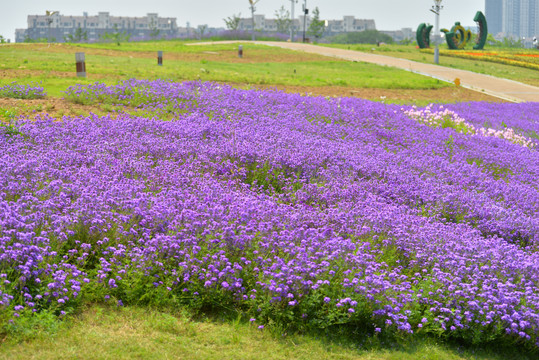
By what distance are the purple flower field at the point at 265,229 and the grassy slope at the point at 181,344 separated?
0.17 meters

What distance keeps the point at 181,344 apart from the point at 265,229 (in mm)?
1618

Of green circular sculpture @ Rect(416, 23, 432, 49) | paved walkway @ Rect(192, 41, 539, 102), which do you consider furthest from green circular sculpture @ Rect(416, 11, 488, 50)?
paved walkway @ Rect(192, 41, 539, 102)

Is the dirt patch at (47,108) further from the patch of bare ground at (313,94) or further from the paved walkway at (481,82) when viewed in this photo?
the paved walkway at (481,82)

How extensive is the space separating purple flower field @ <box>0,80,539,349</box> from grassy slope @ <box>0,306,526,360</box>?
17cm

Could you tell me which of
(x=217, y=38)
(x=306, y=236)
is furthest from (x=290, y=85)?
(x=217, y=38)

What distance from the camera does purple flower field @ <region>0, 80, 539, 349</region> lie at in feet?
16.8

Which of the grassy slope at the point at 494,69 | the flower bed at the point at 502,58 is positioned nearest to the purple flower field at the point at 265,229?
the grassy slope at the point at 494,69

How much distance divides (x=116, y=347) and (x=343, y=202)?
3.75m

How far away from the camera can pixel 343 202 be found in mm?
7398

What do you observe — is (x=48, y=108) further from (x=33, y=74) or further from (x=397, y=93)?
(x=397, y=93)

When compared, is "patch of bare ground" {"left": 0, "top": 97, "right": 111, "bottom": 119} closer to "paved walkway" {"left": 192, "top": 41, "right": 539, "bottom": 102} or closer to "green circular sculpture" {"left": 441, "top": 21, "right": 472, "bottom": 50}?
"paved walkway" {"left": 192, "top": 41, "right": 539, "bottom": 102}

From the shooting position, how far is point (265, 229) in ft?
19.3

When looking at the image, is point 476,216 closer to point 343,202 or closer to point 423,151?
point 343,202

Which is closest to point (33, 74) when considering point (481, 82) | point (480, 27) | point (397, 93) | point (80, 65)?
point (80, 65)
